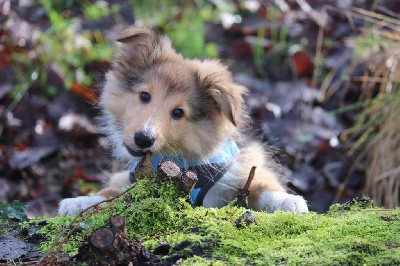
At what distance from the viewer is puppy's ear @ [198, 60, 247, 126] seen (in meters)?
3.42

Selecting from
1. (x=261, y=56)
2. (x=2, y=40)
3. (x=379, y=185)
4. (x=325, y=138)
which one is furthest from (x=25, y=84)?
(x=379, y=185)

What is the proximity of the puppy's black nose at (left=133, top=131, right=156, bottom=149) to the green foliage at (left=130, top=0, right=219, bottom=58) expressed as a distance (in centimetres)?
291

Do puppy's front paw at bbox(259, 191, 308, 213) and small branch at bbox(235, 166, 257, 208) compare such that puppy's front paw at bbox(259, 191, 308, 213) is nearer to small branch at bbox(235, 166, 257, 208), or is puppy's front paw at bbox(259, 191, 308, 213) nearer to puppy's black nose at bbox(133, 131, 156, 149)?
small branch at bbox(235, 166, 257, 208)

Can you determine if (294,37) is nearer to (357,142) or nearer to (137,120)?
(357,142)

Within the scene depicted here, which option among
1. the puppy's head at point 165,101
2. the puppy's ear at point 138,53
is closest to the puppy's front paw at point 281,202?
the puppy's head at point 165,101

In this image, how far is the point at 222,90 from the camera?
11.4 ft

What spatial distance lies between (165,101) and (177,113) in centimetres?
9

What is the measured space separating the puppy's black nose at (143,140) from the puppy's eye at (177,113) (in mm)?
273

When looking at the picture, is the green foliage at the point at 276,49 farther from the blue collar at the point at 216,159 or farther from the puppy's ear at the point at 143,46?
the blue collar at the point at 216,159

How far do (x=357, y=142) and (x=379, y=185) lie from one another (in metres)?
0.40

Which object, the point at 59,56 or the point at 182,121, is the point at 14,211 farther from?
the point at 59,56

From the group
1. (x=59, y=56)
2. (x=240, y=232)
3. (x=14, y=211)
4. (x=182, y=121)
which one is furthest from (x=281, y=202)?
(x=59, y=56)

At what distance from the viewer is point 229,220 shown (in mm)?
2549

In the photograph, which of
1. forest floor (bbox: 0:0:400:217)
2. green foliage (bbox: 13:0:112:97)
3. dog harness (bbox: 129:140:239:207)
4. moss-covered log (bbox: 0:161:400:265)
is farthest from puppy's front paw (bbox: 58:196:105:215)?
green foliage (bbox: 13:0:112:97)
